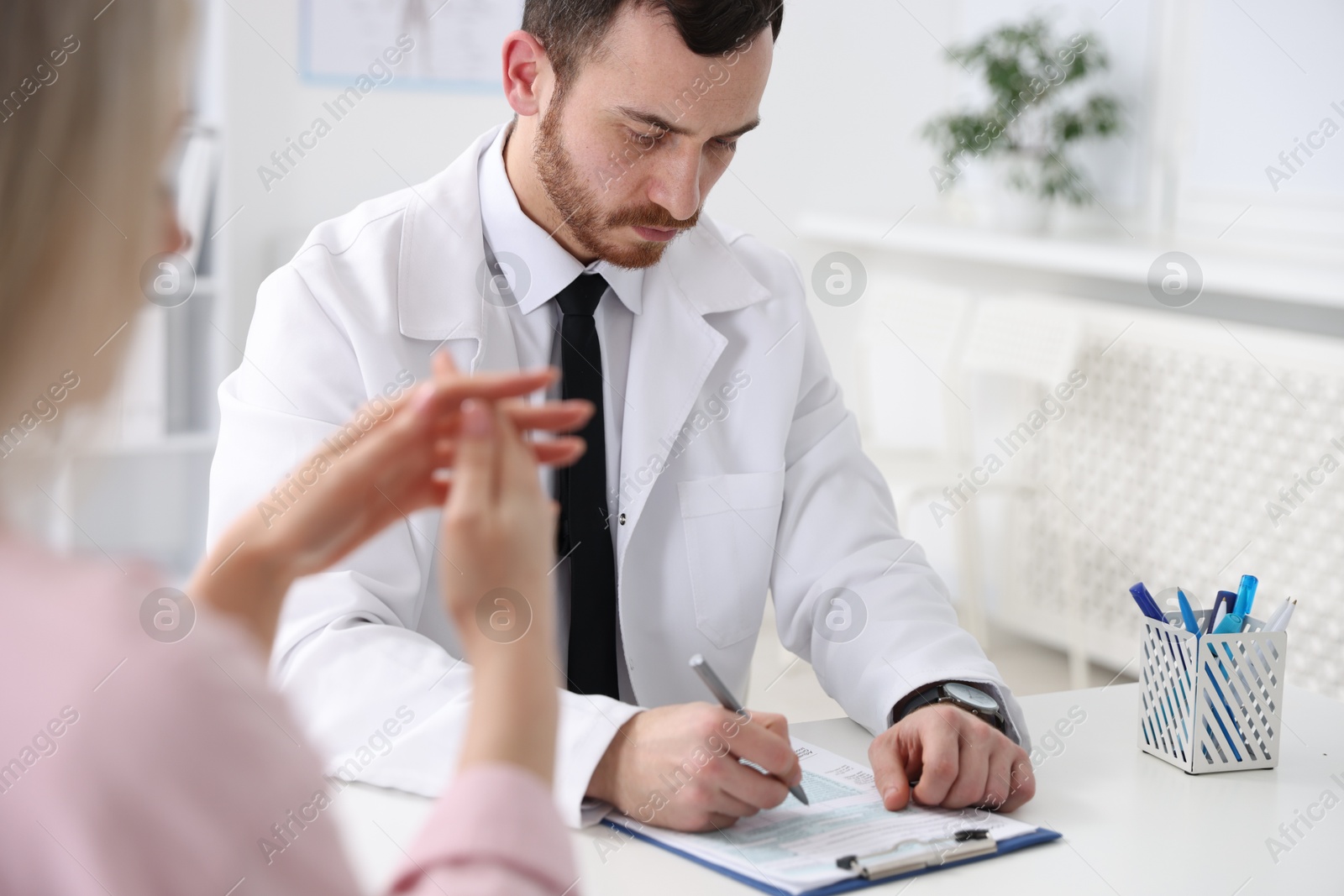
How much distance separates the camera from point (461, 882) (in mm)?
562

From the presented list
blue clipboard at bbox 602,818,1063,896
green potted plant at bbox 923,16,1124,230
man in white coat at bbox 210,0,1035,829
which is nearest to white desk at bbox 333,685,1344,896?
blue clipboard at bbox 602,818,1063,896

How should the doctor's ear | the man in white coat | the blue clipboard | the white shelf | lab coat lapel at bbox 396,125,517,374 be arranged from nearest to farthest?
the blue clipboard
the man in white coat
lab coat lapel at bbox 396,125,517,374
the doctor's ear
the white shelf

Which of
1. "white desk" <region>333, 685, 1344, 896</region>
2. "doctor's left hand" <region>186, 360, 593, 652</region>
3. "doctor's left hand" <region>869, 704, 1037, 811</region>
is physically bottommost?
"white desk" <region>333, 685, 1344, 896</region>

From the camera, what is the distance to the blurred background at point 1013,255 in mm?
2840

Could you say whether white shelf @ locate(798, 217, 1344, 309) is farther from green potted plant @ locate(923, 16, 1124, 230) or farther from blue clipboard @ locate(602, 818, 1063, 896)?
blue clipboard @ locate(602, 818, 1063, 896)

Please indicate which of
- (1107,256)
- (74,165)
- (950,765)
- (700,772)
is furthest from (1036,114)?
(74,165)

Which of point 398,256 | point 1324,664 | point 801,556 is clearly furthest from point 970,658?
point 1324,664

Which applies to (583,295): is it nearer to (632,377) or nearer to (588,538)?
(632,377)

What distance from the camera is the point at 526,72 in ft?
5.33

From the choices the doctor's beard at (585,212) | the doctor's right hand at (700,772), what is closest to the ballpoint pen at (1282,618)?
the doctor's right hand at (700,772)

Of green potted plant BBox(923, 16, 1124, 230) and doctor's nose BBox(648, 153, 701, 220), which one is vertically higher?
green potted plant BBox(923, 16, 1124, 230)

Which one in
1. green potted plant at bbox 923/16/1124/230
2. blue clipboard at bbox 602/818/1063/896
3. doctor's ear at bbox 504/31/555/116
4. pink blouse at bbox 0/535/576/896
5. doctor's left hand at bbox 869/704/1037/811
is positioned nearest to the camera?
pink blouse at bbox 0/535/576/896

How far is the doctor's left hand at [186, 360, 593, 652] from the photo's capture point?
644 mm

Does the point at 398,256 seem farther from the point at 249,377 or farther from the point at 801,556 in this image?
the point at 801,556
